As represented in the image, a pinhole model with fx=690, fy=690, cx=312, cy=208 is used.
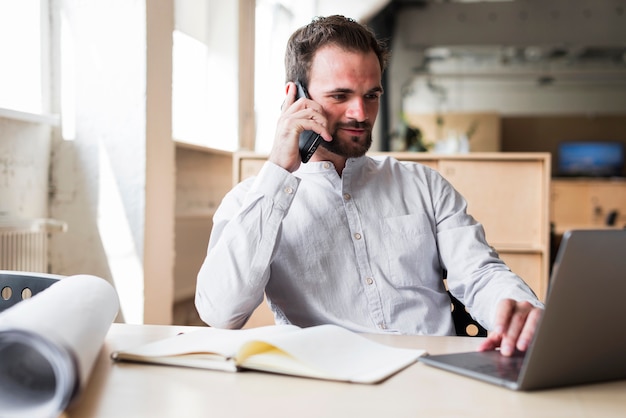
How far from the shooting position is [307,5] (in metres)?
6.02

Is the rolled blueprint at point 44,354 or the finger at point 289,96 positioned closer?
the rolled blueprint at point 44,354

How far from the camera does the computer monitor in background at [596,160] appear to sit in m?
15.0

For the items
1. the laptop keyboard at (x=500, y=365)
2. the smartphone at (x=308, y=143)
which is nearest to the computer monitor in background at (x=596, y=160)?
the smartphone at (x=308, y=143)

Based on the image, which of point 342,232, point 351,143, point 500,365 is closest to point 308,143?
point 351,143

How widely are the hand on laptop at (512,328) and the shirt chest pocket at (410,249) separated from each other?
625mm

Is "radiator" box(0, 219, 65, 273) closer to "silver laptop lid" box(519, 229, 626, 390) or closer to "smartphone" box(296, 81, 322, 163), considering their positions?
"smartphone" box(296, 81, 322, 163)

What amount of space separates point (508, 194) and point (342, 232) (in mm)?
2117

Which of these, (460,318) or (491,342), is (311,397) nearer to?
(491,342)

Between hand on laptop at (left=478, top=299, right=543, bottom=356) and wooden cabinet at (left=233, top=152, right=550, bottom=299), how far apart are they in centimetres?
254

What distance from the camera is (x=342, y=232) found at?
1774mm

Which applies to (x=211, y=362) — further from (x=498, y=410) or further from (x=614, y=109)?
(x=614, y=109)

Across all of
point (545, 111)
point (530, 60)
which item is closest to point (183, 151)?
point (530, 60)

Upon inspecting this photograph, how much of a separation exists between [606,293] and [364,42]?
45.8 inches

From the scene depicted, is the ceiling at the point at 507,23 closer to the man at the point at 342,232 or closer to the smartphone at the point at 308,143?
the man at the point at 342,232
